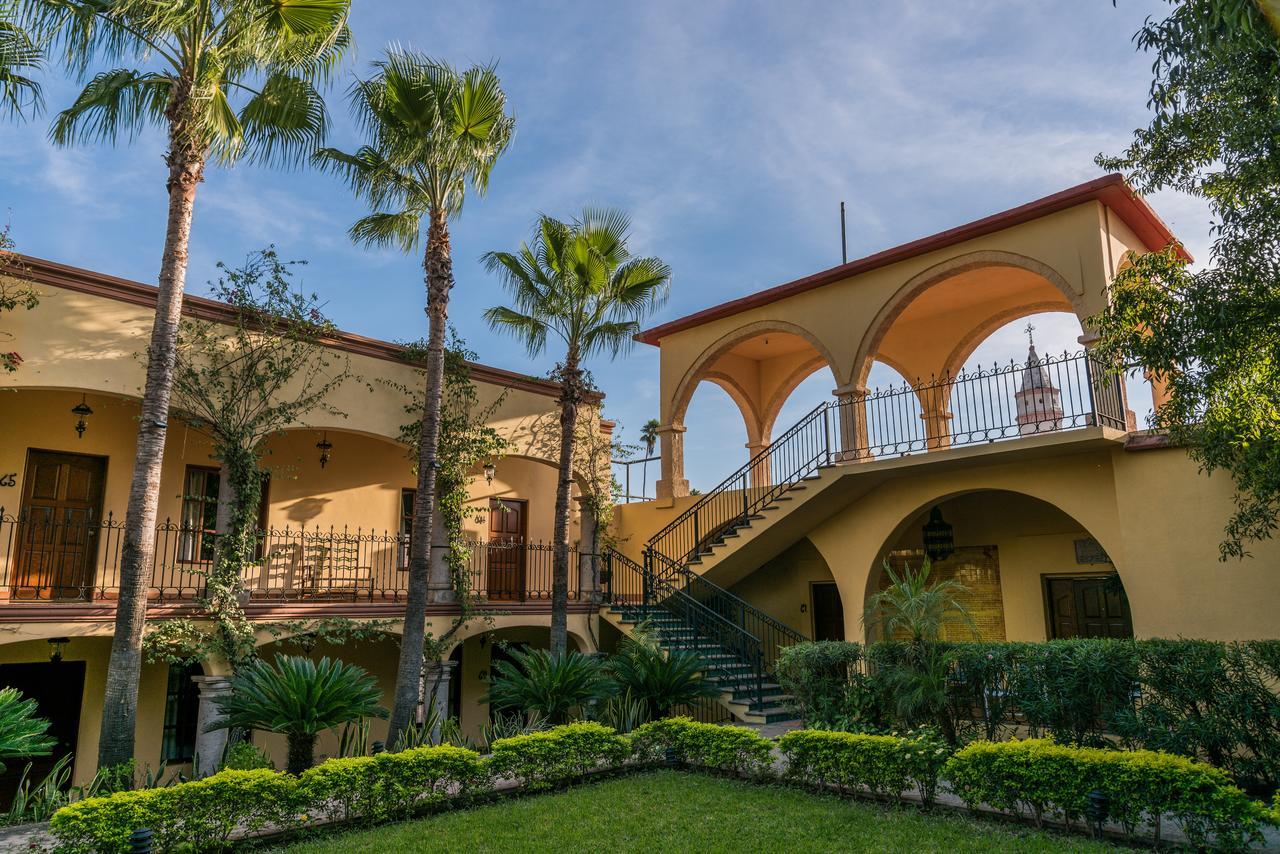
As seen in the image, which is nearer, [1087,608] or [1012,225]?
[1012,225]

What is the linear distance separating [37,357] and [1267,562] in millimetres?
14631

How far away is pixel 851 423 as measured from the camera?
13711 mm

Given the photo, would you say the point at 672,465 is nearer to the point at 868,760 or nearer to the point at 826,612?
the point at 826,612

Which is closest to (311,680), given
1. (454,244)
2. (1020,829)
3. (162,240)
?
(162,240)

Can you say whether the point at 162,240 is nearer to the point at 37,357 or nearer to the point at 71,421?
the point at 37,357

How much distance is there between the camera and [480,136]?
435 inches

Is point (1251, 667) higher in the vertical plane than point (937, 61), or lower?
lower

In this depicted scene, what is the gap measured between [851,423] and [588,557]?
17.5ft

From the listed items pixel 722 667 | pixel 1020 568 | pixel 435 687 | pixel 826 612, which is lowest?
pixel 435 687

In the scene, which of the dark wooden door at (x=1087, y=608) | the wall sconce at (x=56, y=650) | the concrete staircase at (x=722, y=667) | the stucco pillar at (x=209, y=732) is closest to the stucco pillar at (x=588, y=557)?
the concrete staircase at (x=722, y=667)

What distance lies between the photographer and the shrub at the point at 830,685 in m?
9.72

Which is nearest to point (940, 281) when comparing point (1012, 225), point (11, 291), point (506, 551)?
point (1012, 225)

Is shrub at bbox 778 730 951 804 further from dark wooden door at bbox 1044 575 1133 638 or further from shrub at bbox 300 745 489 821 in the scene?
dark wooden door at bbox 1044 575 1133 638

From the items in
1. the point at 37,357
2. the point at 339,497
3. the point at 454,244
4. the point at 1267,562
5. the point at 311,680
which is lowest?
the point at 311,680
